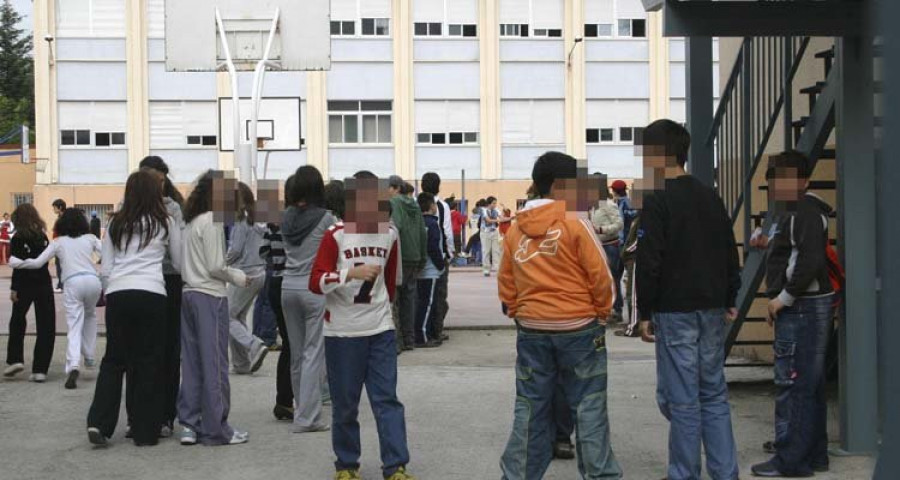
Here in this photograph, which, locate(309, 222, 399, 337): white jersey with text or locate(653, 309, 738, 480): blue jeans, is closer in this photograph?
locate(653, 309, 738, 480): blue jeans

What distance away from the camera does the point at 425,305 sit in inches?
537

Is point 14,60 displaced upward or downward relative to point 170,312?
upward

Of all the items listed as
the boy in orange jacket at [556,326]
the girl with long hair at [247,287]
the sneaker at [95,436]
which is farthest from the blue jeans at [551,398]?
the girl with long hair at [247,287]

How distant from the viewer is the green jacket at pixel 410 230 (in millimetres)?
12453

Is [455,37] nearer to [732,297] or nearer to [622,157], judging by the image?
[622,157]

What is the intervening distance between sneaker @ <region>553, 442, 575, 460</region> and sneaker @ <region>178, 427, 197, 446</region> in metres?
2.55

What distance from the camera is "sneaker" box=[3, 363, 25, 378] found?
11156 millimetres

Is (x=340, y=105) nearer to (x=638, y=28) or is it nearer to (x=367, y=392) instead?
(x=638, y=28)

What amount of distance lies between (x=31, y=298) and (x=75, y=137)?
30387mm

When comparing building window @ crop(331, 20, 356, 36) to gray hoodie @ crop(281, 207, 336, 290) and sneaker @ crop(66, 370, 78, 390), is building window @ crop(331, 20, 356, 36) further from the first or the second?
gray hoodie @ crop(281, 207, 336, 290)

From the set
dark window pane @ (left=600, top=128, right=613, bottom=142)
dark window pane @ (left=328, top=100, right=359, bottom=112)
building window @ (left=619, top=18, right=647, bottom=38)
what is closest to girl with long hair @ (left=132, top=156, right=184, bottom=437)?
dark window pane @ (left=328, top=100, right=359, bottom=112)

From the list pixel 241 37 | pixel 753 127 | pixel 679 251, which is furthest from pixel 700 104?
pixel 241 37

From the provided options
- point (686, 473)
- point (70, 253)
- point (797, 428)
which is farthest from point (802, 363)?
point (70, 253)

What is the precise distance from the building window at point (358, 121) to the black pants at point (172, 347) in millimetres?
32388
